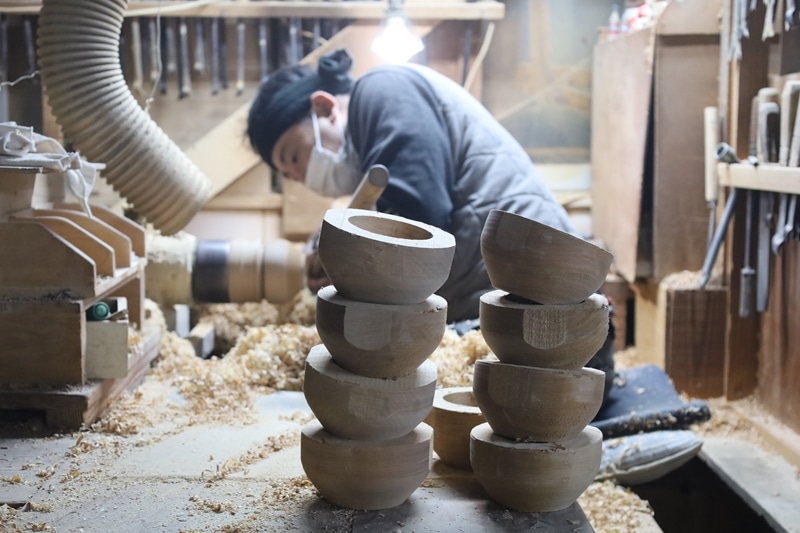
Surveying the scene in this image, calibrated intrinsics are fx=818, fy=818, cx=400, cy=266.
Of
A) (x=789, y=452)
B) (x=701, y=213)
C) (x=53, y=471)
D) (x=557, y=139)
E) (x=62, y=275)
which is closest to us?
(x=53, y=471)

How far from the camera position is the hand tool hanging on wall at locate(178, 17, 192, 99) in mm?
3949

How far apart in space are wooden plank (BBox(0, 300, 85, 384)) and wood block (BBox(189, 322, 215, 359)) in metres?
1.18

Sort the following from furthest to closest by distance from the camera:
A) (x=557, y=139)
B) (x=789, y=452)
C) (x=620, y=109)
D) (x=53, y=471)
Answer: (x=557, y=139) < (x=620, y=109) < (x=789, y=452) < (x=53, y=471)

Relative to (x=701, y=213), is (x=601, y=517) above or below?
below

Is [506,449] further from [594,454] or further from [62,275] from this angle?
[62,275]

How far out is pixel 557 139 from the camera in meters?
4.47

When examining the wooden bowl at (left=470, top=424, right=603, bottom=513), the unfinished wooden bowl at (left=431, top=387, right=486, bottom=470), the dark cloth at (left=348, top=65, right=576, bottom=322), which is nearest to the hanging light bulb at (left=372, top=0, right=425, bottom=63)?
the dark cloth at (left=348, top=65, right=576, bottom=322)

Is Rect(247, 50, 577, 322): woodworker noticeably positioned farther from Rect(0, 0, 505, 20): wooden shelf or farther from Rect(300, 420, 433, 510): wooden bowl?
Rect(300, 420, 433, 510): wooden bowl

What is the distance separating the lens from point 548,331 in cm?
146

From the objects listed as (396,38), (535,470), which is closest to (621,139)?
(396,38)

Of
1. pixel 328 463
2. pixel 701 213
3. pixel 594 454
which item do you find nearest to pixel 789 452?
pixel 701 213

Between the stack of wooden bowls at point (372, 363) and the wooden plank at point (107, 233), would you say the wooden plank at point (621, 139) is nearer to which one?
the wooden plank at point (107, 233)

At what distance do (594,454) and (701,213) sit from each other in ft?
7.27

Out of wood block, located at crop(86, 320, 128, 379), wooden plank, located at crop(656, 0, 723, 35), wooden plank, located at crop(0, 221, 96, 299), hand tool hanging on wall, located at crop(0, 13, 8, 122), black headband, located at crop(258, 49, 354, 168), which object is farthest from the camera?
hand tool hanging on wall, located at crop(0, 13, 8, 122)
